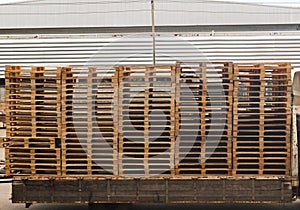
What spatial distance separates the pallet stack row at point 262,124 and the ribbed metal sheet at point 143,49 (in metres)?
15.4

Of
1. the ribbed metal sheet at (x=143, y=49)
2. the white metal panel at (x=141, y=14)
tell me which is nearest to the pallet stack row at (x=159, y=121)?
the ribbed metal sheet at (x=143, y=49)

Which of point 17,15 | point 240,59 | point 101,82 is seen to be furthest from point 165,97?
point 17,15

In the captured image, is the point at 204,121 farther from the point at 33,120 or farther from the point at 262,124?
the point at 33,120

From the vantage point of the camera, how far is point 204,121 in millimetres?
7086

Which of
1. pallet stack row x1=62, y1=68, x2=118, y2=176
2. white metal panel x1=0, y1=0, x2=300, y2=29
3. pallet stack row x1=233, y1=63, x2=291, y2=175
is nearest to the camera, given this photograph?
pallet stack row x1=233, y1=63, x2=291, y2=175

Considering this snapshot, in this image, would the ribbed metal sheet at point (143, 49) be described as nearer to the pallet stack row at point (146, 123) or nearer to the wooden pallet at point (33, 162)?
the pallet stack row at point (146, 123)

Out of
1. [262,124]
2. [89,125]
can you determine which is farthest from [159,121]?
[262,124]

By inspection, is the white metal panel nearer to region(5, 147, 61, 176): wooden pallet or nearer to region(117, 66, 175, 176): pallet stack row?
region(117, 66, 175, 176): pallet stack row

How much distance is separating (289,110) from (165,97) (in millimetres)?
2088

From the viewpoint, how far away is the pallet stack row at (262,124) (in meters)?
7.05

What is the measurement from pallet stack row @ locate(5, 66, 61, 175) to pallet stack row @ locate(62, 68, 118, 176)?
6.7 inches

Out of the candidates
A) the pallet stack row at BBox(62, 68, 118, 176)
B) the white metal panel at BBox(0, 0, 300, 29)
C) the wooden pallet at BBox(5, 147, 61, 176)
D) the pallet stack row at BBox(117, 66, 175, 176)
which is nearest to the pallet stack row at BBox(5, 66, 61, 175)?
the wooden pallet at BBox(5, 147, 61, 176)

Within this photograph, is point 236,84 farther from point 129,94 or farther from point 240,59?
point 240,59

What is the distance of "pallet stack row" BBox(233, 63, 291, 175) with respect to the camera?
23.1 ft
